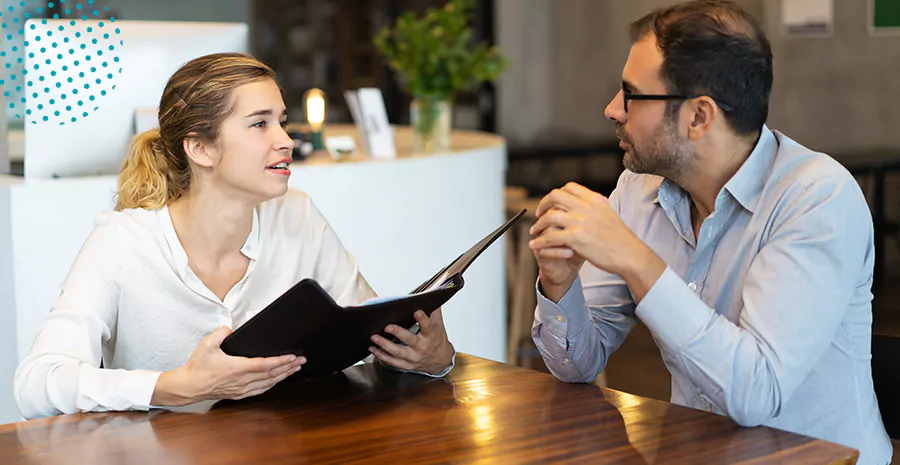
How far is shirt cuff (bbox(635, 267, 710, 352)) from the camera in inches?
57.6

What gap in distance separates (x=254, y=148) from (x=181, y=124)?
0.17 metres

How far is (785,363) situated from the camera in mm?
1467

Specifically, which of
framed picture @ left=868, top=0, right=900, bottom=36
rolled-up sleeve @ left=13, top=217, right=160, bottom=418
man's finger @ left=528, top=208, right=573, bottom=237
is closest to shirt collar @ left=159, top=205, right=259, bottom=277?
rolled-up sleeve @ left=13, top=217, right=160, bottom=418

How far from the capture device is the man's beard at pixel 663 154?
1.66m

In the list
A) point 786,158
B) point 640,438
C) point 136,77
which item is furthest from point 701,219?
point 136,77

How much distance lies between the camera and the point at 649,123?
1.67 metres

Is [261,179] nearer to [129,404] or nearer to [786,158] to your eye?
[129,404]

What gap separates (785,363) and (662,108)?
1.47 ft

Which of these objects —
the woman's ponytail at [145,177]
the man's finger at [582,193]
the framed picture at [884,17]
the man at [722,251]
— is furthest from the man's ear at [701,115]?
the framed picture at [884,17]

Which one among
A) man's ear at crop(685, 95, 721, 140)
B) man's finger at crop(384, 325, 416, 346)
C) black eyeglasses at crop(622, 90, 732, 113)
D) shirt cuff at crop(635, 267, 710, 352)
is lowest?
man's finger at crop(384, 325, 416, 346)

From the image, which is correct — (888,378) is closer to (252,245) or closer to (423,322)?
(423,322)

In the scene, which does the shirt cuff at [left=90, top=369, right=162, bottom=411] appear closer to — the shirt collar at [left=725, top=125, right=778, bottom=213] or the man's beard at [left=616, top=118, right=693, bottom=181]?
the man's beard at [left=616, top=118, right=693, bottom=181]

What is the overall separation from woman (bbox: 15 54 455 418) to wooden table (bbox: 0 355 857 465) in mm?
170

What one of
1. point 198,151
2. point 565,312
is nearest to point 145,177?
point 198,151
